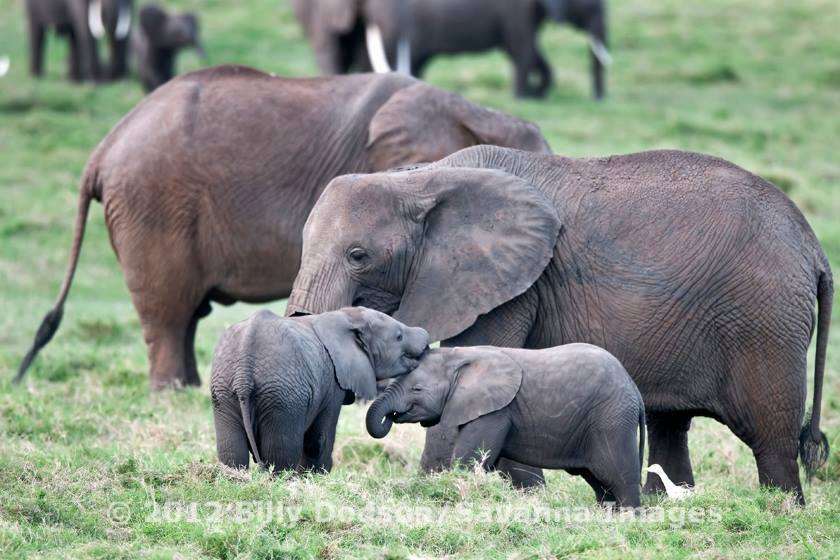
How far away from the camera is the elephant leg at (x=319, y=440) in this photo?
7250 millimetres

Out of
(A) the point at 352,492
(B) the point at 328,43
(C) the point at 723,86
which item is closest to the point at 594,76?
(C) the point at 723,86

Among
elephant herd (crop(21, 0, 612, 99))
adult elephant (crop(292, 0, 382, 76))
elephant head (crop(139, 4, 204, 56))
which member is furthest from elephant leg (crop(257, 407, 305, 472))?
elephant head (crop(139, 4, 204, 56))

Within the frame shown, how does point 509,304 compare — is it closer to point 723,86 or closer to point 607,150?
point 607,150

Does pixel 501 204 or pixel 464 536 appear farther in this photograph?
pixel 501 204

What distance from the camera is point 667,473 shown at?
825cm

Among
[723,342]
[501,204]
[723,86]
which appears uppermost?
[501,204]

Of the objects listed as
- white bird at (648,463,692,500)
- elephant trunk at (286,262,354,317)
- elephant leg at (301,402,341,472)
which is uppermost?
elephant trunk at (286,262,354,317)

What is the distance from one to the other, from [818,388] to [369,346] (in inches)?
86.7

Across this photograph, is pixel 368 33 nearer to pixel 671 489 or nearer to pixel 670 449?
pixel 670 449

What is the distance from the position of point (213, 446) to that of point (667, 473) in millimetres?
2146

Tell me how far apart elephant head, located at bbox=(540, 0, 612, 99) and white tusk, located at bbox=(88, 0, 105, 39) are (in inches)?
206

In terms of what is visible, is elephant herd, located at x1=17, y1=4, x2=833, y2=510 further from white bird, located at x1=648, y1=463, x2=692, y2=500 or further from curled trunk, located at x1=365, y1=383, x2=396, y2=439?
white bird, located at x1=648, y1=463, x2=692, y2=500

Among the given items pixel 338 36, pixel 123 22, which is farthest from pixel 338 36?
pixel 123 22

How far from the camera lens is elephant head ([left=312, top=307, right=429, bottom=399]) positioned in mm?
7121
